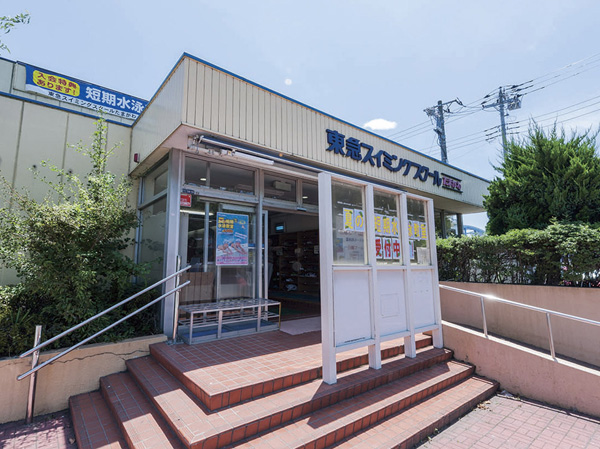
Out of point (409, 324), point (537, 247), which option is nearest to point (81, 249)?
point (409, 324)

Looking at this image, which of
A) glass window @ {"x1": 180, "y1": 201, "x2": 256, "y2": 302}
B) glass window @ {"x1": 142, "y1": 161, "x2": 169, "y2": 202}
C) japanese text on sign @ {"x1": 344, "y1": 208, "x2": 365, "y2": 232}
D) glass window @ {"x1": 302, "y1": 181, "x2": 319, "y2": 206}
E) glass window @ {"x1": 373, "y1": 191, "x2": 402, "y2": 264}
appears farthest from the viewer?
glass window @ {"x1": 302, "y1": 181, "x2": 319, "y2": 206}

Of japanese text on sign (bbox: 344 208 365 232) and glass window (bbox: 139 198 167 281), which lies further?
glass window (bbox: 139 198 167 281)

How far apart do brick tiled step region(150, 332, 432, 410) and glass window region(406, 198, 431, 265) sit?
138 cm

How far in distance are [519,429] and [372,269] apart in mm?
2383

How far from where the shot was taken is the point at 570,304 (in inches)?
204

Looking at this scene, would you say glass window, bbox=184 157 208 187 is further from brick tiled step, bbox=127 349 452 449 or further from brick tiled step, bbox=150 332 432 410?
brick tiled step, bbox=127 349 452 449

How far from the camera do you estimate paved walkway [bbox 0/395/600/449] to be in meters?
3.04

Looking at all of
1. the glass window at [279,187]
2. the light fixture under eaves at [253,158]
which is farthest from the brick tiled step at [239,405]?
the glass window at [279,187]

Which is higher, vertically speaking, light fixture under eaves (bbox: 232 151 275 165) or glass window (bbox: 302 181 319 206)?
light fixture under eaves (bbox: 232 151 275 165)

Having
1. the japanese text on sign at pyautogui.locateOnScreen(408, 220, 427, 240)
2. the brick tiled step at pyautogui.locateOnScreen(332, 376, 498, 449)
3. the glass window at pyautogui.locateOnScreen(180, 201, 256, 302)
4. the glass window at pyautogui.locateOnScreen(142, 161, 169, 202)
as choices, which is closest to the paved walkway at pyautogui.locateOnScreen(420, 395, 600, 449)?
the brick tiled step at pyautogui.locateOnScreen(332, 376, 498, 449)

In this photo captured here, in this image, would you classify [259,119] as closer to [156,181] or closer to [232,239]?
[232,239]

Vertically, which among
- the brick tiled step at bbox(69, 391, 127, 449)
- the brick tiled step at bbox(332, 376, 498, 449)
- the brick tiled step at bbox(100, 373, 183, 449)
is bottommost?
the brick tiled step at bbox(332, 376, 498, 449)

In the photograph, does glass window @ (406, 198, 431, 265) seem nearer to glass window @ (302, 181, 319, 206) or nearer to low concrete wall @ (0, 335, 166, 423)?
glass window @ (302, 181, 319, 206)

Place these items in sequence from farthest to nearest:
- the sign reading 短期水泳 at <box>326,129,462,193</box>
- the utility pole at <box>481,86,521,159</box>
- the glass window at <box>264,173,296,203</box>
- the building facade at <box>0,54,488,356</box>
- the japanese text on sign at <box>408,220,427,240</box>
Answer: the utility pole at <box>481,86,521,159</box>, the sign reading 短期水泳 at <box>326,129,462,193</box>, the glass window at <box>264,173,296,203</box>, the japanese text on sign at <box>408,220,427,240</box>, the building facade at <box>0,54,488,356</box>
